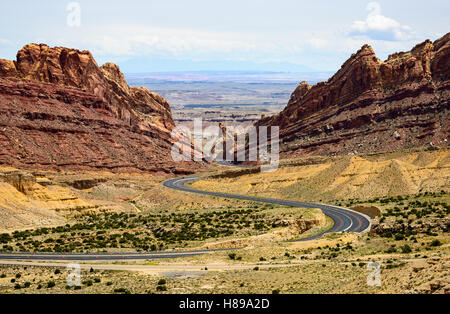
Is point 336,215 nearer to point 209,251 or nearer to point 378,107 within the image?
point 209,251

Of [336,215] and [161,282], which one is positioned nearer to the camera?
[161,282]

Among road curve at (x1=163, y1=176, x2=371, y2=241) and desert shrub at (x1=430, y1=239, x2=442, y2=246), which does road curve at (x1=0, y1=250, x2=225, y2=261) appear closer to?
road curve at (x1=163, y1=176, x2=371, y2=241)

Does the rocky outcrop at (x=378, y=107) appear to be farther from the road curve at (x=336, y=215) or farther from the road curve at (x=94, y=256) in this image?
the road curve at (x=94, y=256)

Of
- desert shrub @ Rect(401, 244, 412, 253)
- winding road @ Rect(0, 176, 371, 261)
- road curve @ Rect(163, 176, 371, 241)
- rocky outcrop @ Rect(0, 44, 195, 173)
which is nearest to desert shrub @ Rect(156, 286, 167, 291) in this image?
Answer: winding road @ Rect(0, 176, 371, 261)

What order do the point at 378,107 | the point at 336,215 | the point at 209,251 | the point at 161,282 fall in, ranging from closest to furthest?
the point at 161,282, the point at 209,251, the point at 336,215, the point at 378,107

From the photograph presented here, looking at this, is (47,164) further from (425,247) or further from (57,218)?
(425,247)

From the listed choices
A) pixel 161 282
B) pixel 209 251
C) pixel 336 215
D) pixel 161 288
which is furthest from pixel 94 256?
pixel 336 215

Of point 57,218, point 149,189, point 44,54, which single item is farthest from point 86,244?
point 44,54
